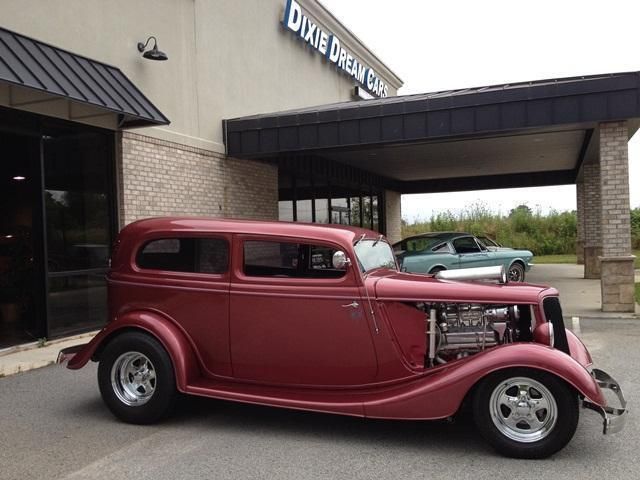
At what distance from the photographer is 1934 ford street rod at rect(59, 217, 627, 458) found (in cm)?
392

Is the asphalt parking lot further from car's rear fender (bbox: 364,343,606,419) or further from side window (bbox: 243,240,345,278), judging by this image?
side window (bbox: 243,240,345,278)

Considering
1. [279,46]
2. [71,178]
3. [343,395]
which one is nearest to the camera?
[343,395]

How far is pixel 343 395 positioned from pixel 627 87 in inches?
299

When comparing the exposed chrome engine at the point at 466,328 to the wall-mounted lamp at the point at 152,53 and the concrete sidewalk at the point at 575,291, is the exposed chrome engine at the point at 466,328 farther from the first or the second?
the wall-mounted lamp at the point at 152,53

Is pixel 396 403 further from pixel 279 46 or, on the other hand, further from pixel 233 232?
pixel 279 46

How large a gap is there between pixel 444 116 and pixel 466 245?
4779 mm

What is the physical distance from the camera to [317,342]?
14.3 feet

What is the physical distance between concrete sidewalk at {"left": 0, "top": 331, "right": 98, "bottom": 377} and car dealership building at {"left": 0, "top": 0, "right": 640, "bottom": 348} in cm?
29

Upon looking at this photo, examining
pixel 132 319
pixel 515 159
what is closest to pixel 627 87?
pixel 515 159

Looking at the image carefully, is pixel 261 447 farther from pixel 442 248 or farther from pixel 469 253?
pixel 469 253

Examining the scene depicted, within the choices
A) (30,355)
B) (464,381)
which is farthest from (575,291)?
(30,355)

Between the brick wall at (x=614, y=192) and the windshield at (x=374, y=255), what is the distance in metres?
6.06

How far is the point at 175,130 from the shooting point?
1062 cm

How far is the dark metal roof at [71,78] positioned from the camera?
6684 millimetres
